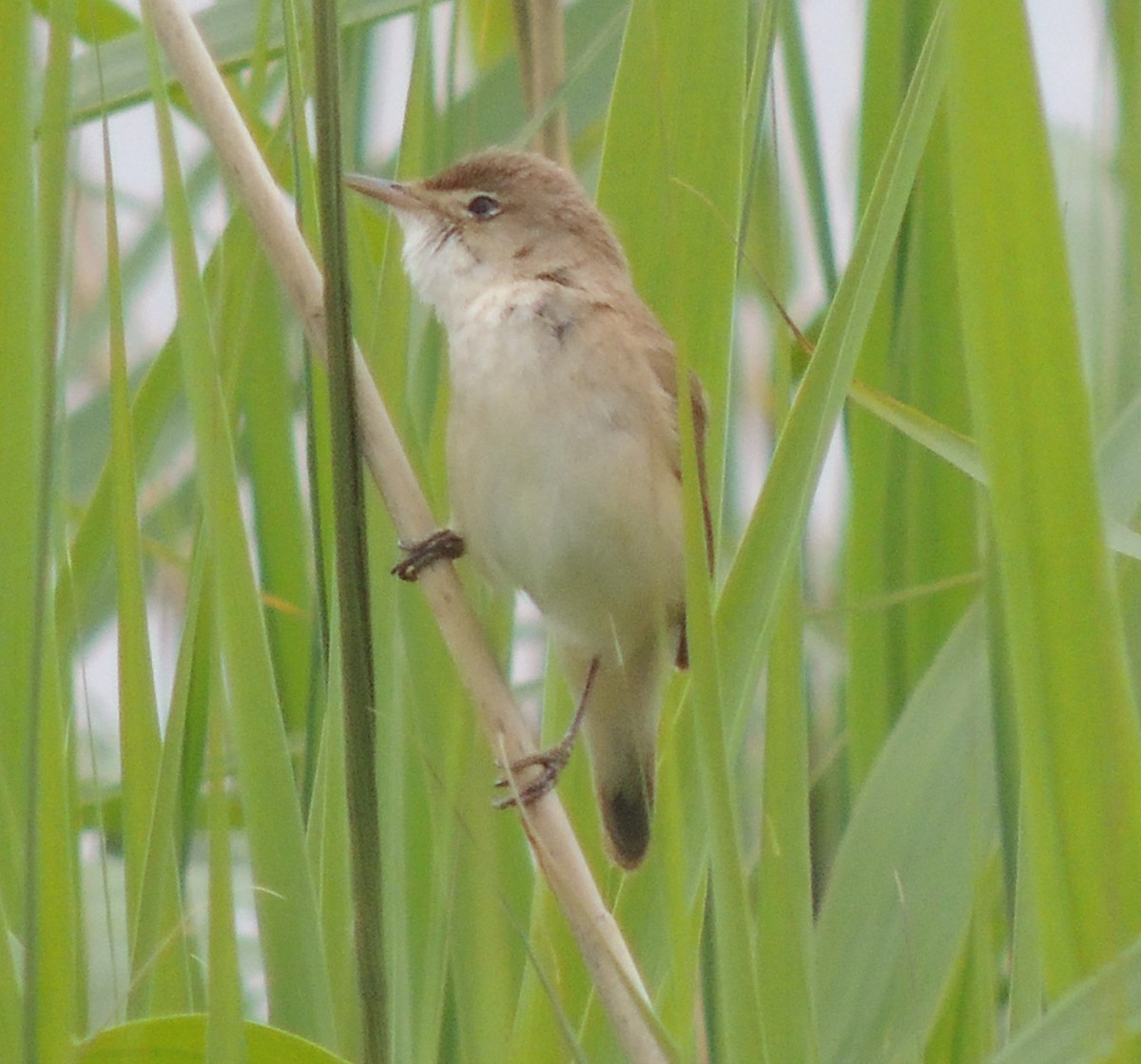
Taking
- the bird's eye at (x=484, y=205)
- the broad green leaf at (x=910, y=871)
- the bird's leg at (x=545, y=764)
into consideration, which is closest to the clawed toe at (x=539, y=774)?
the bird's leg at (x=545, y=764)

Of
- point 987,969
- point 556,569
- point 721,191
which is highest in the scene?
point 721,191

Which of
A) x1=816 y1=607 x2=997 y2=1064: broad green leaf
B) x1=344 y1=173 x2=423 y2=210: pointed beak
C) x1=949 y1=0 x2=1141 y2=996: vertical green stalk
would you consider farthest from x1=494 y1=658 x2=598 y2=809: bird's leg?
x1=344 y1=173 x2=423 y2=210: pointed beak

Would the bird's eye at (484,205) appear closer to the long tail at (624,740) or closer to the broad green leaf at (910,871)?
the long tail at (624,740)

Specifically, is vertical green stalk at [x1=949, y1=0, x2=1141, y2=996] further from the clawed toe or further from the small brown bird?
the small brown bird

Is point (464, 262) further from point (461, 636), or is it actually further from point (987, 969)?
point (987, 969)

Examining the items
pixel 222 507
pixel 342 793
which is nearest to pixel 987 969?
pixel 342 793

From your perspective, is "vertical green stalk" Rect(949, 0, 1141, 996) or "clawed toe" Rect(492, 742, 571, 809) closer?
"vertical green stalk" Rect(949, 0, 1141, 996)
